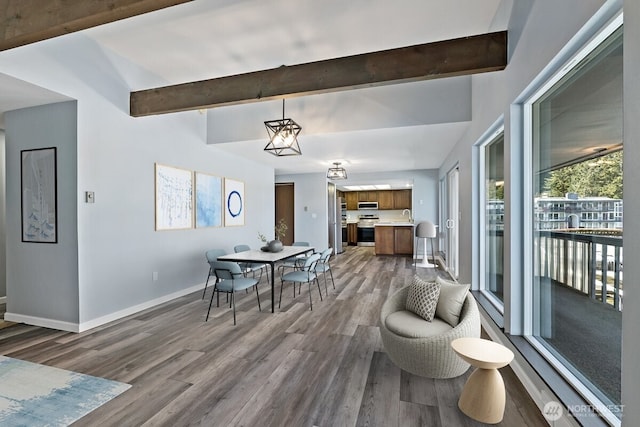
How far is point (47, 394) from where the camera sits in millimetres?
2148

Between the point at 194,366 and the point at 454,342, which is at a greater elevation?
the point at 454,342

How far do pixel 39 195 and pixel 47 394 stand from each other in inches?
94.1

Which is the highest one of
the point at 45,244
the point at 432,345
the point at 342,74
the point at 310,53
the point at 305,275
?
the point at 310,53

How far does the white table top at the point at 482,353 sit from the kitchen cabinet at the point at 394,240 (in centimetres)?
704

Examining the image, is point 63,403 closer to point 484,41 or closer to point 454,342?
point 454,342

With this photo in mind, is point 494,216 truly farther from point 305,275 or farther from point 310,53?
point 310,53

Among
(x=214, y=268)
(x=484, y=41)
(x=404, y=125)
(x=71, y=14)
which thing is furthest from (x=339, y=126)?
(x=71, y=14)

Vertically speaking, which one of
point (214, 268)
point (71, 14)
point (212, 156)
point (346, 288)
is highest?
point (71, 14)

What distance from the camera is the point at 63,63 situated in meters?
3.16

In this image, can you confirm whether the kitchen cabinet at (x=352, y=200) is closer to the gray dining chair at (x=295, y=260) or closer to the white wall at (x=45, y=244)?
the gray dining chair at (x=295, y=260)

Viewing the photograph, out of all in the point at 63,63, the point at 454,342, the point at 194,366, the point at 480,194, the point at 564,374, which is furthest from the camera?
the point at 480,194

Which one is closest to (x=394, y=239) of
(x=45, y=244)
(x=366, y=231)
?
(x=366, y=231)

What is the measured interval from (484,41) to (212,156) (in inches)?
170

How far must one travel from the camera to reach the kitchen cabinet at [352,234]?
11.9 m
